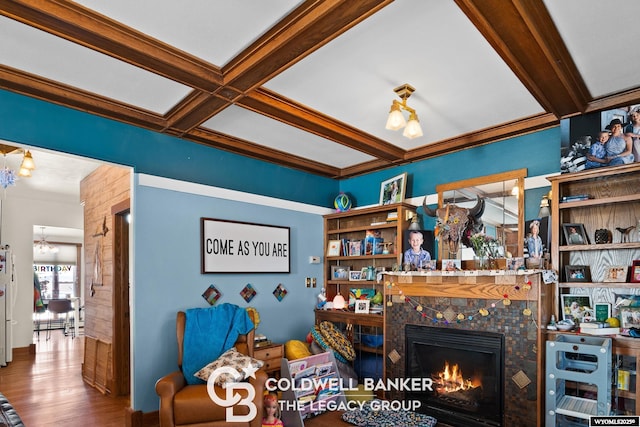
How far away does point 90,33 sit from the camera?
2172 millimetres

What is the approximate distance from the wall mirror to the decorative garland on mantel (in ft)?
1.67

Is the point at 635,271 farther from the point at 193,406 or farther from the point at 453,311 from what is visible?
the point at 193,406

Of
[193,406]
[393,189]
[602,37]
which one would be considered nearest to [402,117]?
[602,37]

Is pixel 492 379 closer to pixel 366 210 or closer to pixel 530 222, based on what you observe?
pixel 530 222

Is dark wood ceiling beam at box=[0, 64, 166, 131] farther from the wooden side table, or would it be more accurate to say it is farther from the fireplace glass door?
the fireplace glass door

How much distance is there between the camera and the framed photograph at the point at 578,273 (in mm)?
3166

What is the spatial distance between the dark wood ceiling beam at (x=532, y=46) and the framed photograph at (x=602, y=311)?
5.00 feet

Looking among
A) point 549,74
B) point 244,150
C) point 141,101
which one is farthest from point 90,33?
point 549,74

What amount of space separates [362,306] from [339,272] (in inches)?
27.0

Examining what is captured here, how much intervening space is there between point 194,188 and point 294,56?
198 centimetres

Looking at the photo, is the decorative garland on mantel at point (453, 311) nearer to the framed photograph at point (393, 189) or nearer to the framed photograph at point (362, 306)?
the framed photograph at point (362, 306)

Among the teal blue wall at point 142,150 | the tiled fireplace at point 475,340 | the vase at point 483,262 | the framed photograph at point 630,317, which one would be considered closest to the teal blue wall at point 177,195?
the teal blue wall at point 142,150

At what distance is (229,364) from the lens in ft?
10.5

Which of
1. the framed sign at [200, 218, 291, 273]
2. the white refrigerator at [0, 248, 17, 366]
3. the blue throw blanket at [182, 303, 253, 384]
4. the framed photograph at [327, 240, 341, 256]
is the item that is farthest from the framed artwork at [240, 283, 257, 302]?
the white refrigerator at [0, 248, 17, 366]
